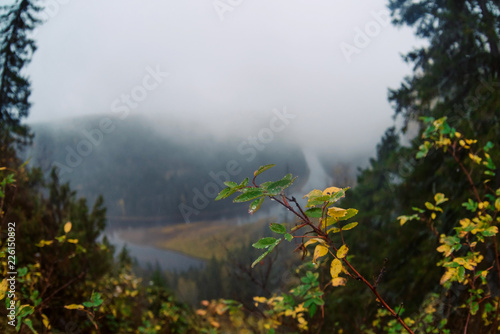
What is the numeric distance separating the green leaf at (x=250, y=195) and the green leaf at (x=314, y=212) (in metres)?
0.15

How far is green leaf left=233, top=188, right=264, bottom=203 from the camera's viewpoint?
699mm

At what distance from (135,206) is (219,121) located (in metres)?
54.5

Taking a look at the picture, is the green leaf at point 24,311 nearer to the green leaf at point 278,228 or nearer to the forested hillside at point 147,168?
the green leaf at point 278,228

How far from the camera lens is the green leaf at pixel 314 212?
28.4 inches

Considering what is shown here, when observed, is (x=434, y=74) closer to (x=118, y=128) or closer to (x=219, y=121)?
(x=219, y=121)

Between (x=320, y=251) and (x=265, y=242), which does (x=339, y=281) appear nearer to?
(x=320, y=251)

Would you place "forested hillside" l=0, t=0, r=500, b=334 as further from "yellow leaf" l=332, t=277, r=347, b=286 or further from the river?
the river

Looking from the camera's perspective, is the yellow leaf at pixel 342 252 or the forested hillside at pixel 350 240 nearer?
the yellow leaf at pixel 342 252

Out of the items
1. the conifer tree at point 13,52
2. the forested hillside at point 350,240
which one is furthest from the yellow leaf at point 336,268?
the conifer tree at point 13,52

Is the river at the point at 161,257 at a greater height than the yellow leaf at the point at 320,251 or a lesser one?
lesser

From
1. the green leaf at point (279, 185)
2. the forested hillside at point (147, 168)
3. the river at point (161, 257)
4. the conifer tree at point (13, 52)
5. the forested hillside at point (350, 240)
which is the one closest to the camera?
the green leaf at point (279, 185)

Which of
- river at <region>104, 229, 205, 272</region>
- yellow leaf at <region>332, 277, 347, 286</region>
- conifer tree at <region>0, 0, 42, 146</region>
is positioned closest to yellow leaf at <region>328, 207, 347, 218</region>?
yellow leaf at <region>332, 277, 347, 286</region>

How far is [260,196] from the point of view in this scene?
0.71 metres

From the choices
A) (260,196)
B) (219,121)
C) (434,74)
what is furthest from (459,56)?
(219,121)
